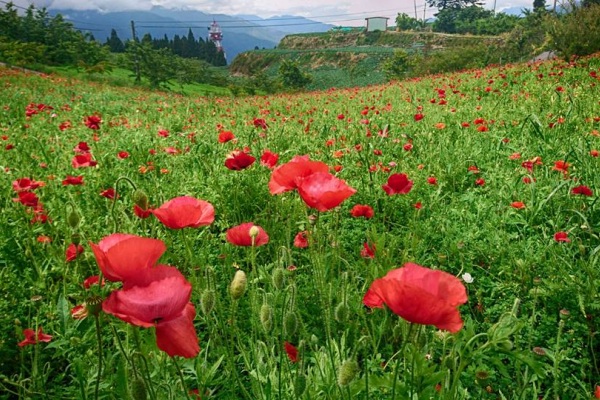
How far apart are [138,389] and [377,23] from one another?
10150 cm

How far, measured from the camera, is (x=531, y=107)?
16.5 feet

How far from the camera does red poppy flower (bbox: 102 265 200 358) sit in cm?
66

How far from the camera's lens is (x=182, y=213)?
3.41 feet

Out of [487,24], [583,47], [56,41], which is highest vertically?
[487,24]

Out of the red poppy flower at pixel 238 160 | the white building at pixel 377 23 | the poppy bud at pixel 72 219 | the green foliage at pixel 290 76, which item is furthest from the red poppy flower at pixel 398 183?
the white building at pixel 377 23

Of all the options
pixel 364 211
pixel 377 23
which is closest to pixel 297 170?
pixel 364 211

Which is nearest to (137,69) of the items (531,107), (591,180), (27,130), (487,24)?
(27,130)

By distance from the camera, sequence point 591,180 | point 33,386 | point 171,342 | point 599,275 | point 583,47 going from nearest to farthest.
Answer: point 171,342
point 33,386
point 599,275
point 591,180
point 583,47

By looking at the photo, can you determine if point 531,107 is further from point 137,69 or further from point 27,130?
point 137,69

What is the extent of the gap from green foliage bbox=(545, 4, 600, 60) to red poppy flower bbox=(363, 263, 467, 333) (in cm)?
1090

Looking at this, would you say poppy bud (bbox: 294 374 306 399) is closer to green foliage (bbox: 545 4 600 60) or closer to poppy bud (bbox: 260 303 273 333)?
poppy bud (bbox: 260 303 273 333)

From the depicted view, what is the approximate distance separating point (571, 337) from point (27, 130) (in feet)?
19.4

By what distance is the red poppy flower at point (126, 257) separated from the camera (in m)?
0.71

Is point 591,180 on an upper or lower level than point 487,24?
lower
